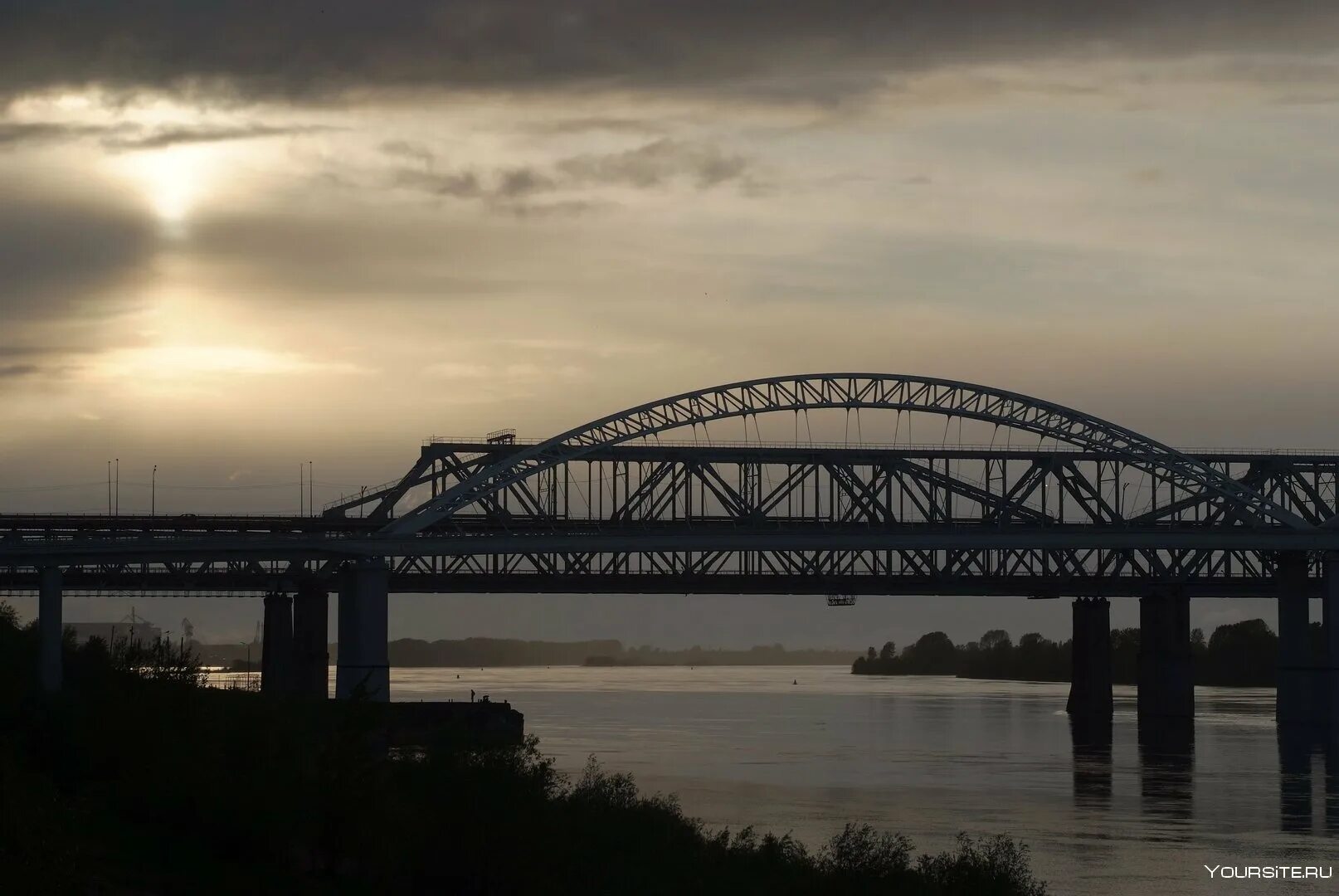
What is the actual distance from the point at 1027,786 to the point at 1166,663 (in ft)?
196

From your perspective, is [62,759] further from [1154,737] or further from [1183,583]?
[1183,583]

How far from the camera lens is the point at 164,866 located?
151 feet

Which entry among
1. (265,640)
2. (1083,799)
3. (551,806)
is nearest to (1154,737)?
(1083,799)

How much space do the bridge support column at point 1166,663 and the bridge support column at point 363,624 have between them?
60.4 metres

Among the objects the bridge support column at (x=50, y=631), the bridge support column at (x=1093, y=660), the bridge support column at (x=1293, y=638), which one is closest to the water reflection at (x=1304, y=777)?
the bridge support column at (x=1293, y=638)

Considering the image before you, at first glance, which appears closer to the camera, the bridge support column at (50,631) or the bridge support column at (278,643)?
the bridge support column at (50,631)

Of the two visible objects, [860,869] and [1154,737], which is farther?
[1154,737]

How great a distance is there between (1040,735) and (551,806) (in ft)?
289

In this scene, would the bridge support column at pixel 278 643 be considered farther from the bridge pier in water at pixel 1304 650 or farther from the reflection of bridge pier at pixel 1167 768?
the bridge pier in water at pixel 1304 650

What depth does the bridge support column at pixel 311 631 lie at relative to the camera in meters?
132

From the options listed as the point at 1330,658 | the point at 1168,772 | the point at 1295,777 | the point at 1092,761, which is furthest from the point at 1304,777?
the point at 1330,658

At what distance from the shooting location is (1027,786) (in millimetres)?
86562

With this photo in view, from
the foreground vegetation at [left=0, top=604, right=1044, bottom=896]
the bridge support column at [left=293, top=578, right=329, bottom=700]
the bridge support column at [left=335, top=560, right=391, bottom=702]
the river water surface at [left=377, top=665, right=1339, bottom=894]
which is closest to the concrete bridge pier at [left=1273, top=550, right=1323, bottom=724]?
the river water surface at [left=377, top=665, right=1339, bottom=894]

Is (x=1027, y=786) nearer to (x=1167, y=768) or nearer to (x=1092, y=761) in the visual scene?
(x=1167, y=768)
